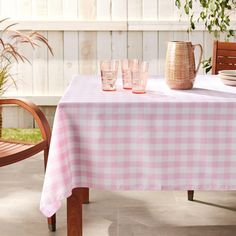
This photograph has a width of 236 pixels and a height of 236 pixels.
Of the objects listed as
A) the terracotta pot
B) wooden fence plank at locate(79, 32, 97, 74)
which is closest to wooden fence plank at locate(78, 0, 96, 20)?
wooden fence plank at locate(79, 32, 97, 74)

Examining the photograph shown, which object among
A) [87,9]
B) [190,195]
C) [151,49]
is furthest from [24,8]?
[190,195]

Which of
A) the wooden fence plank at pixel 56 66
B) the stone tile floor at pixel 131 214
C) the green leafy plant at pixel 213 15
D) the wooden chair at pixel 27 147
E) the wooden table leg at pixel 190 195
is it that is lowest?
the stone tile floor at pixel 131 214

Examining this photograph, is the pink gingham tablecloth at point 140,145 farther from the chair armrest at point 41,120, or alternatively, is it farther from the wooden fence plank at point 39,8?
the wooden fence plank at point 39,8

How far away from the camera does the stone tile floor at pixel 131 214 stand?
8.03 ft

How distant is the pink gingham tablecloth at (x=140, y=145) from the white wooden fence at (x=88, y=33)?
252cm

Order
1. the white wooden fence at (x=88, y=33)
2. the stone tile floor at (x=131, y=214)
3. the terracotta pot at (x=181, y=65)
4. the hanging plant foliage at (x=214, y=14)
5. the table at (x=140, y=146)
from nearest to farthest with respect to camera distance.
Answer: the table at (x=140, y=146)
the terracotta pot at (x=181, y=65)
the stone tile floor at (x=131, y=214)
the hanging plant foliage at (x=214, y=14)
the white wooden fence at (x=88, y=33)

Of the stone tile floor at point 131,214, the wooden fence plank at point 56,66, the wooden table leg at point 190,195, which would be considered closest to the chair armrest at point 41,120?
the stone tile floor at point 131,214

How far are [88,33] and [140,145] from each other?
2.63m

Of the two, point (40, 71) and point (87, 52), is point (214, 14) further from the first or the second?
point (40, 71)

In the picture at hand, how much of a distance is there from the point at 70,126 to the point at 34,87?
2.68 metres

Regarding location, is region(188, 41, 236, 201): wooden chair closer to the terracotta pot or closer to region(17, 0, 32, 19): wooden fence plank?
the terracotta pot

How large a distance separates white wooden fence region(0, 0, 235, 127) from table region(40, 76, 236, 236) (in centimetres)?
252

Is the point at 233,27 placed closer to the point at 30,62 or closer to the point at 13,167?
the point at 30,62

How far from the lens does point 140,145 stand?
1782mm
